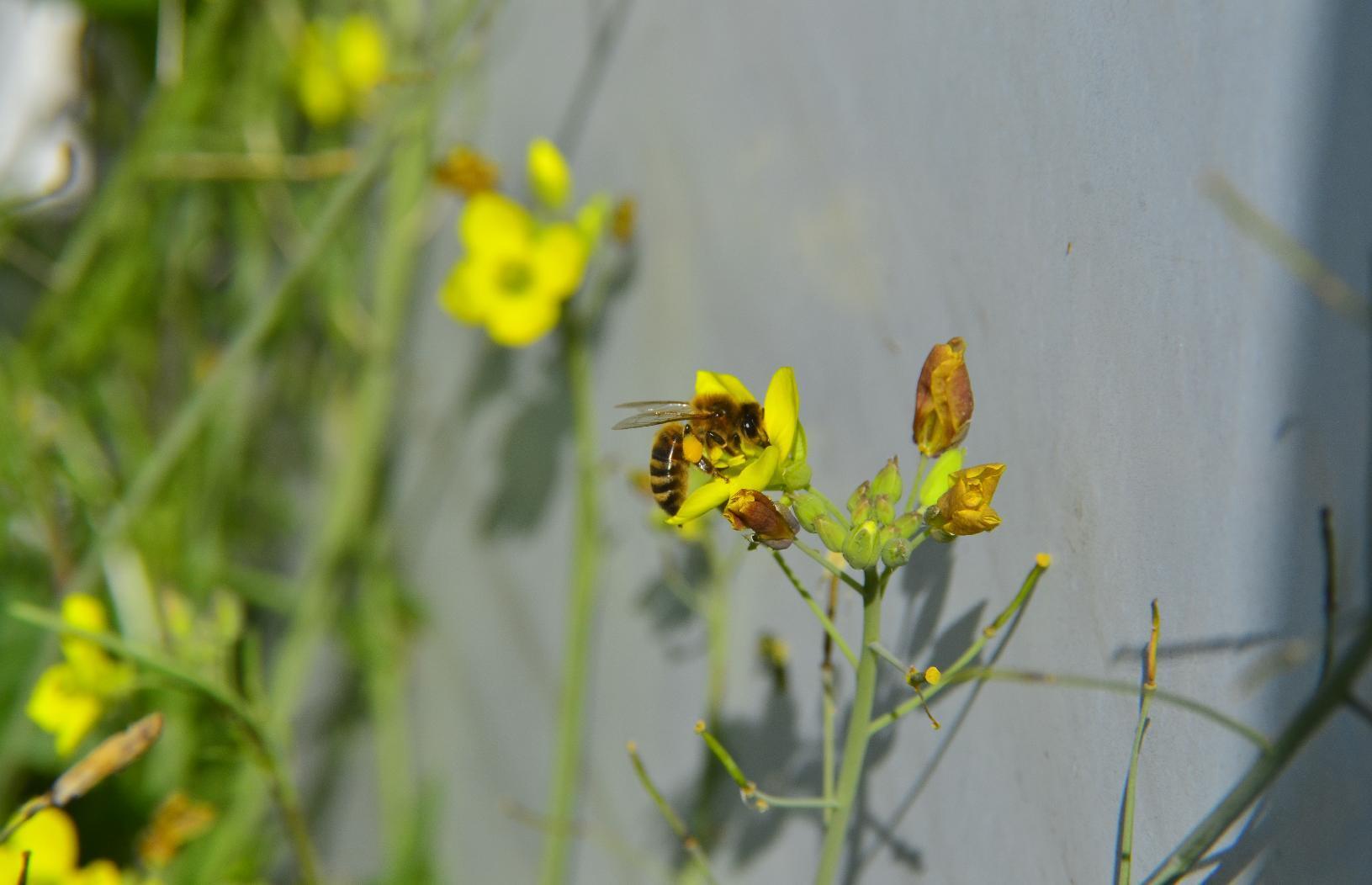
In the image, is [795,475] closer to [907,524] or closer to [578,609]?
[907,524]

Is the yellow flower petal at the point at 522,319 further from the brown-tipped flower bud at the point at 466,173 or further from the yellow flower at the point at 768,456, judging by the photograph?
the yellow flower at the point at 768,456

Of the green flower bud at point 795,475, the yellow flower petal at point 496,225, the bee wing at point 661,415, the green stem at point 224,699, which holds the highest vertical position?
the yellow flower petal at point 496,225

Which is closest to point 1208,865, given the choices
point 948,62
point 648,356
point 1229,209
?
point 1229,209

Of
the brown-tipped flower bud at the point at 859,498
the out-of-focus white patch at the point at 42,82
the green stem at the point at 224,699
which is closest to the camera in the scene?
the brown-tipped flower bud at the point at 859,498

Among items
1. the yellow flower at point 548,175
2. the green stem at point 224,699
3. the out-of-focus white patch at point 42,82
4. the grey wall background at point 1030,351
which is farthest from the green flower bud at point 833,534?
the out-of-focus white patch at point 42,82

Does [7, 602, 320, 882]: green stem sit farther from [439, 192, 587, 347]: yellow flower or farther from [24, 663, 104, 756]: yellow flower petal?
[439, 192, 587, 347]: yellow flower

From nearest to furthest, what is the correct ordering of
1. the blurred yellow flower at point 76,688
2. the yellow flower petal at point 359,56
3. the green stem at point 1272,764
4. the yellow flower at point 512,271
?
the green stem at point 1272,764 < the blurred yellow flower at point 76,688 < the yellow flower at point 512,271 < the yellow flower petal at point 359,56

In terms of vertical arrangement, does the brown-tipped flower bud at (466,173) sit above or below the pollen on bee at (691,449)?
above
